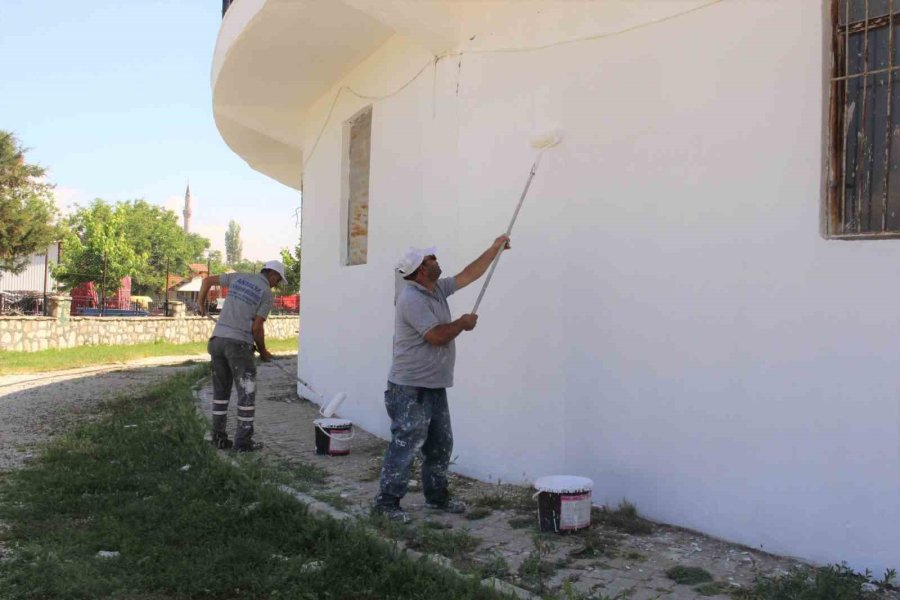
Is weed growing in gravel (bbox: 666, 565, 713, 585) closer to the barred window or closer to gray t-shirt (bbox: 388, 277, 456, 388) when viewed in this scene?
gray t-shirt (bbox: 388, 277, 456, 388)

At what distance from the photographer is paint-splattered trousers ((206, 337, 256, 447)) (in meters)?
6.27

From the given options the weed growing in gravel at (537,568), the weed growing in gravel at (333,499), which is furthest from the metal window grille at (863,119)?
the weed growing in gravel at (333,499)

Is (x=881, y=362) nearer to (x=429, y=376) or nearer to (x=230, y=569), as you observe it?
(x=429, y=376)

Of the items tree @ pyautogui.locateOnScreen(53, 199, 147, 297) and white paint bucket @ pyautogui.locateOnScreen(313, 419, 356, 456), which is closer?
white paint bucket @ pyautogui.locateOnScreen(313, 419, 356, 456)

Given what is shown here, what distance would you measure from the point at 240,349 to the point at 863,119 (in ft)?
16.4

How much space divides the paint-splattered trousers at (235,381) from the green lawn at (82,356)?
30.4 ft

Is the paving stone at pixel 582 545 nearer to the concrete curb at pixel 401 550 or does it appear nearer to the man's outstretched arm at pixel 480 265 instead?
the concrete curb at pixel 401 550

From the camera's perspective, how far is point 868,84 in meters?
3.66

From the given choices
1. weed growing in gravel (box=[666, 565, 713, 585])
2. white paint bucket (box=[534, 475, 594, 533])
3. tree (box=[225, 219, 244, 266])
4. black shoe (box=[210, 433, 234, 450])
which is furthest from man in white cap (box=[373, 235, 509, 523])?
tree (box=[225, 219, 244, 266])

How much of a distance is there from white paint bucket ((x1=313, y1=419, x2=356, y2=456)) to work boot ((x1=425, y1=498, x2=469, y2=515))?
1.69 metres

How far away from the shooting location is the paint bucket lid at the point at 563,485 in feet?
13.0

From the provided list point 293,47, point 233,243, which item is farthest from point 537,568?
point 233,243

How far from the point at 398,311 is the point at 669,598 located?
2201 millimetres

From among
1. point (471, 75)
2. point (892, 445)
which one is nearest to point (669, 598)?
point (892, 445)
